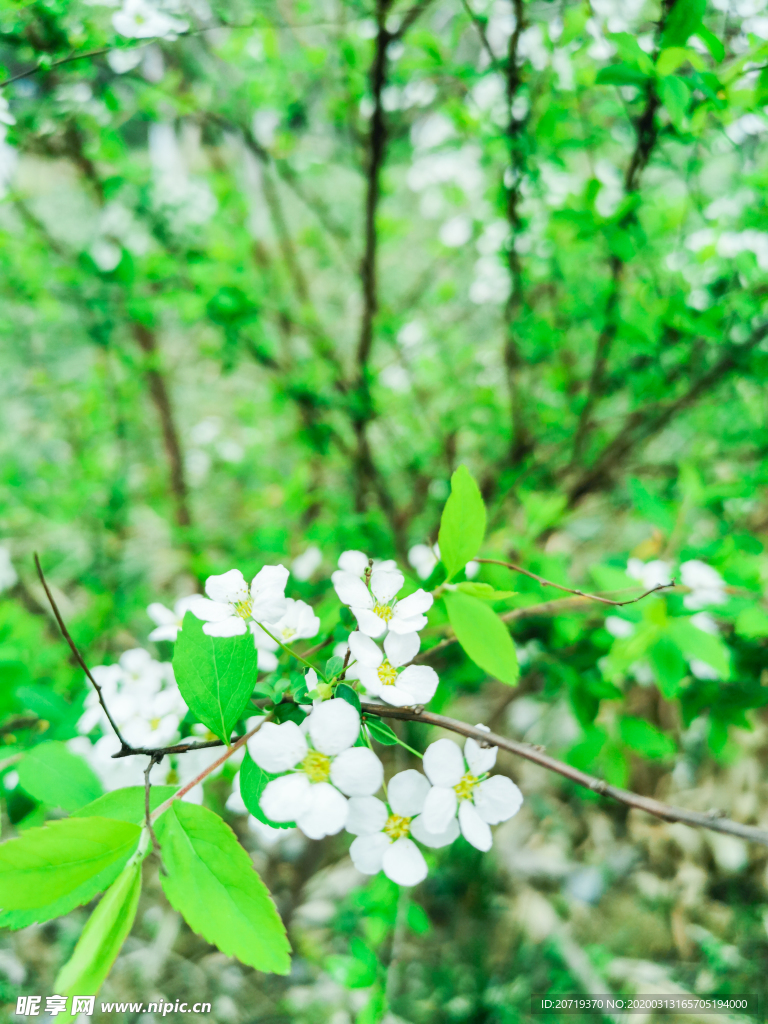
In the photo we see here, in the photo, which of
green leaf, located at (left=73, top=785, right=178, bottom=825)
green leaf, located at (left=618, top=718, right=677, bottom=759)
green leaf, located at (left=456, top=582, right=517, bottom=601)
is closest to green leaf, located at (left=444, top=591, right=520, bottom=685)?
green leaf, located at (left=456, top=582, right=517, bottom=601)

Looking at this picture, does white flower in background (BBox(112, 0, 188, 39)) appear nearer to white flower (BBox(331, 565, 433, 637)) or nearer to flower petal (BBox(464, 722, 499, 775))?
white flower (BBox(331, 565, 433, 637))

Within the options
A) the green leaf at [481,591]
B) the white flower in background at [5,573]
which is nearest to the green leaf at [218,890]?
the green leaf at [481,591]

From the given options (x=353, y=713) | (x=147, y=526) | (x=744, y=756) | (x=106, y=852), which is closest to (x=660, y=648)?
(x=353, y=713)

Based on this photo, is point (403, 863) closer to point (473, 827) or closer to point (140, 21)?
point (473, 827)

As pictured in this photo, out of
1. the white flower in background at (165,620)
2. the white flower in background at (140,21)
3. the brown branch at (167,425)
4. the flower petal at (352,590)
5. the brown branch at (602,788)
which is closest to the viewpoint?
the brown branch at (602,788)

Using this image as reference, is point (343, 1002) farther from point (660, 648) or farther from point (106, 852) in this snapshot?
point (106, 852)

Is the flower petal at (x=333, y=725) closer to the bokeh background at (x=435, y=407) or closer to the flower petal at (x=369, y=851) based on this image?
the flower petal at (x=369, y=851)

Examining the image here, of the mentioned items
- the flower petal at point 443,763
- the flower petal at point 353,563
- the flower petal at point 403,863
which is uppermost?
the flower petal at point 353,563
